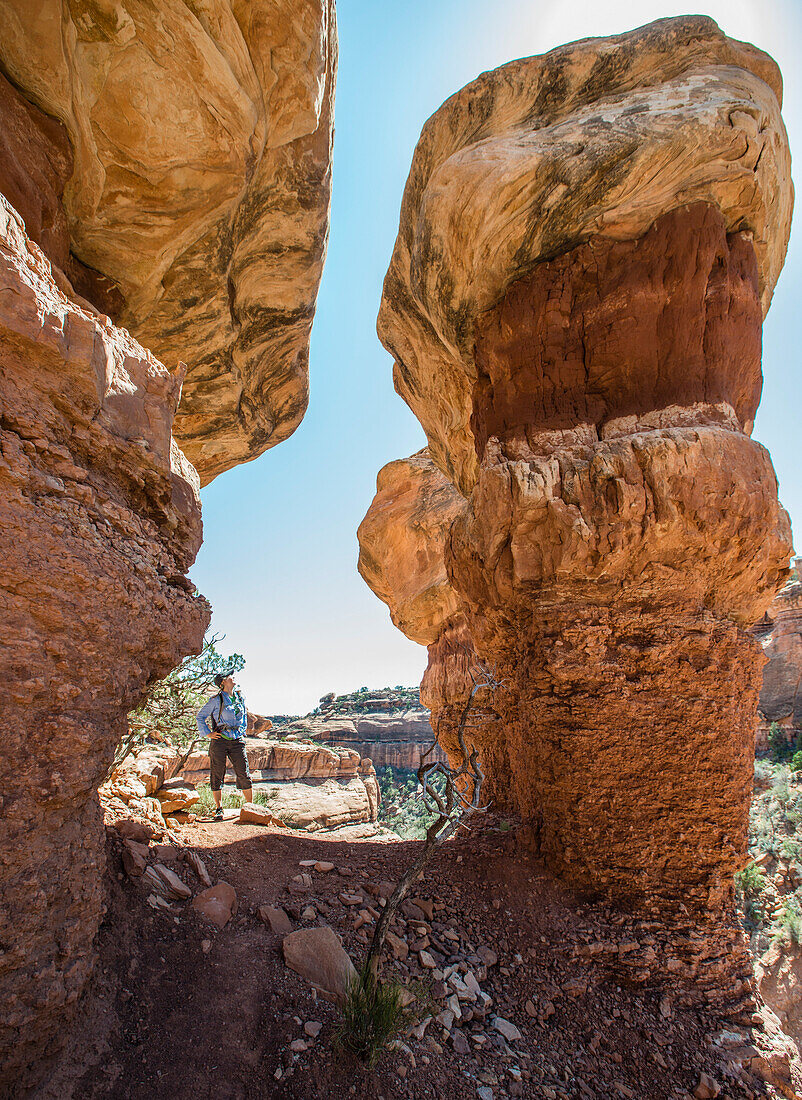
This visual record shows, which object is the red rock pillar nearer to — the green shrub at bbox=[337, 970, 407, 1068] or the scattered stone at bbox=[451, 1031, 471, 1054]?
the scattered stone at bbox=[451, 1031, 471, 1054]

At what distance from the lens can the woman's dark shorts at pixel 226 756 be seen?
575 cm

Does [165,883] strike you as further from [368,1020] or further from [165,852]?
[368,1020]

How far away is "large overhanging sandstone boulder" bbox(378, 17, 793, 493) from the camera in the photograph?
4.41m

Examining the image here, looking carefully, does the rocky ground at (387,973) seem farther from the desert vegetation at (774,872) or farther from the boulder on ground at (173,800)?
the desert vegetation at (774,872)

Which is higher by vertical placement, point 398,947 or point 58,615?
point 58,615

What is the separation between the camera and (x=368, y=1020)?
8.73 feet

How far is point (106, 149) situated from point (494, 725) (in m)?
6.62

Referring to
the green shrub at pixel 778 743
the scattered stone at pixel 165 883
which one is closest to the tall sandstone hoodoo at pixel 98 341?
the scattered stone at pixel 165 883

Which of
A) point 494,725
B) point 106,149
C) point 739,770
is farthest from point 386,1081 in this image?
point 106,149

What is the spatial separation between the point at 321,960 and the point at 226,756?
3.17 metres

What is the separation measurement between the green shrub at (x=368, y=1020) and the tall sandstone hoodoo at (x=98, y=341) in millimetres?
1339

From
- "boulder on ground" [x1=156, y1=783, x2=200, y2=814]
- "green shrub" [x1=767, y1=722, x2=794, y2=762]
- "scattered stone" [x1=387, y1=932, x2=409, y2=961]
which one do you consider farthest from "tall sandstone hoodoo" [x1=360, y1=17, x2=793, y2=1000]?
"green shrub" [x1=767, y1=722, x2=794, y2=762]

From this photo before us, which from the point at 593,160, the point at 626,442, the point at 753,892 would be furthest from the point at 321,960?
the point at 753,892

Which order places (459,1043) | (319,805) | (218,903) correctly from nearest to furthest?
(459,1043), (218,903), (319,805)
